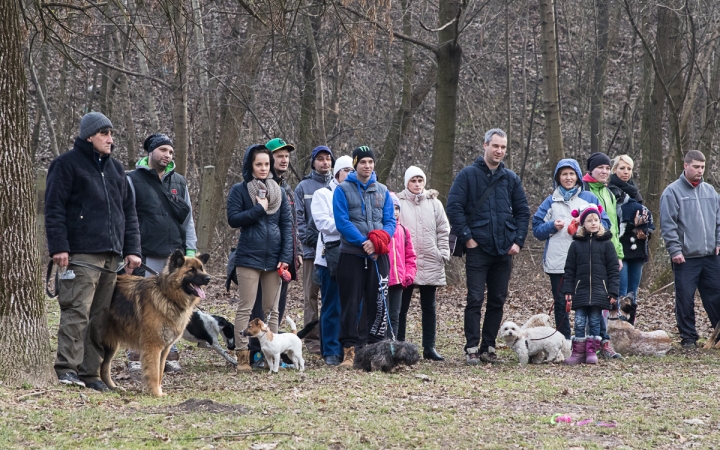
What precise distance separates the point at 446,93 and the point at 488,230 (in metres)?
6.43

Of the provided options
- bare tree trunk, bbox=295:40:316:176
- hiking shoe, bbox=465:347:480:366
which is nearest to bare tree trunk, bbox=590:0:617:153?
bare tree trunk, bbox=295:40:316:176

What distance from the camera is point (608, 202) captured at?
9914 mm

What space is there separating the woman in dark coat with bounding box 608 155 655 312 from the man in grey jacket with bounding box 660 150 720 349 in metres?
0.29

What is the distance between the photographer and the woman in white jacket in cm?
916

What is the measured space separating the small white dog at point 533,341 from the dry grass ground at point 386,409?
229mm

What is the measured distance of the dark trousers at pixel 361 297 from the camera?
8.44m

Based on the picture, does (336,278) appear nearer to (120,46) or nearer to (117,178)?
(117,178)

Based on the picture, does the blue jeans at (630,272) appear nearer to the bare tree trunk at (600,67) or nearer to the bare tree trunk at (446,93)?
the bare tree trunk at (446,93)

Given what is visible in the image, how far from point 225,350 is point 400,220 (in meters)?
2.56

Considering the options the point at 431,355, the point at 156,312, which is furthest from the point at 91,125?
the point at 431,355

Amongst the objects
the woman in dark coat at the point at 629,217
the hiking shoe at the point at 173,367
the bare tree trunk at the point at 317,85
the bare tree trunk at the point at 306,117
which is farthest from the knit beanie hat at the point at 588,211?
the bare tree trunk at the point at 306,117

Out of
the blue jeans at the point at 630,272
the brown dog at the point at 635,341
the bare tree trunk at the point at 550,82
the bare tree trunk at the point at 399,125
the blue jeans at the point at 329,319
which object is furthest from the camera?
the bare tree trunk at the point at 399,125

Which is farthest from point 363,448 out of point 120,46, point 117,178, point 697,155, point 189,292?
point 120,46

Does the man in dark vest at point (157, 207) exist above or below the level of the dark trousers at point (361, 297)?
above
